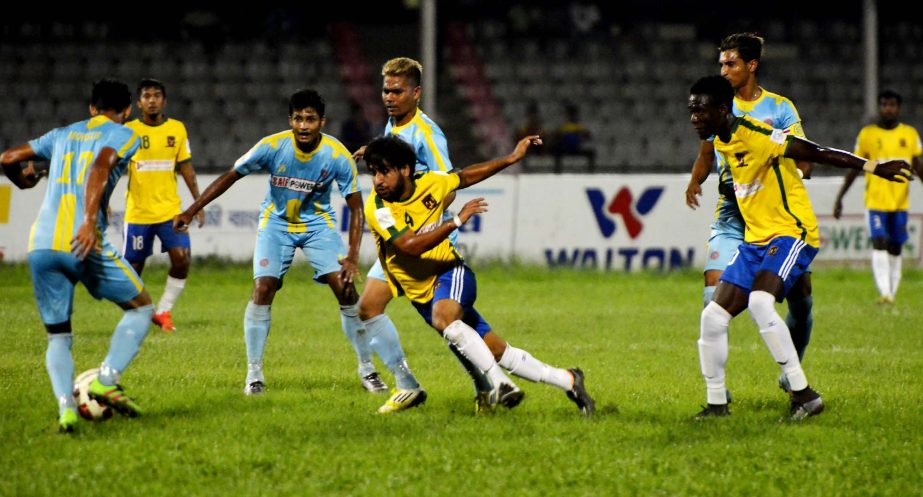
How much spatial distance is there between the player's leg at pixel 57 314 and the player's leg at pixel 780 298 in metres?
3.86

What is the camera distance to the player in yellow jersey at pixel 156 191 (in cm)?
1228

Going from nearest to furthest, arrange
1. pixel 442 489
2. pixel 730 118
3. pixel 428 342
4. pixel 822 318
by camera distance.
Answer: pixel 442 489
pixel 730 118
pixel 428 342
pixel 822 318

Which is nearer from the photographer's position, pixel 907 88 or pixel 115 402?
pixel 115 402

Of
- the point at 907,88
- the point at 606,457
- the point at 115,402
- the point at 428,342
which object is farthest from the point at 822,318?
the point at 907,88

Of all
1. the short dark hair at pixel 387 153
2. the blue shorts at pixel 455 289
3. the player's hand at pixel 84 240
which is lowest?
the blue shorts at pixel 455 289

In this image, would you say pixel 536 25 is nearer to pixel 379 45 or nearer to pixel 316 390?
pixel 379 45

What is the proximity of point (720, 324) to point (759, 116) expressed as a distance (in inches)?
71.5

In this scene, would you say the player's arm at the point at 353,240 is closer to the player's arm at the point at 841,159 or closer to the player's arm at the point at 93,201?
the player's arm at the point at 93,201

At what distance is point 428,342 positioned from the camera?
11.5 metres

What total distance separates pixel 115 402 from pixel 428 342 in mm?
4666

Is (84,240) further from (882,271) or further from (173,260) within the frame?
(882,271)

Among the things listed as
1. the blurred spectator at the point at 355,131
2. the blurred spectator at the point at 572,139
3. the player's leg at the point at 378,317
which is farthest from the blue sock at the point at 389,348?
the blurred spectator at the point at 572,139

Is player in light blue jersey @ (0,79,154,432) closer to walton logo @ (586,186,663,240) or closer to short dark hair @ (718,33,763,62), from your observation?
short dark hair @ (718,33,763,62)

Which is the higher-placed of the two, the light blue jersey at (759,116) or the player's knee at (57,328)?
the light blue jersey at (759,116)
